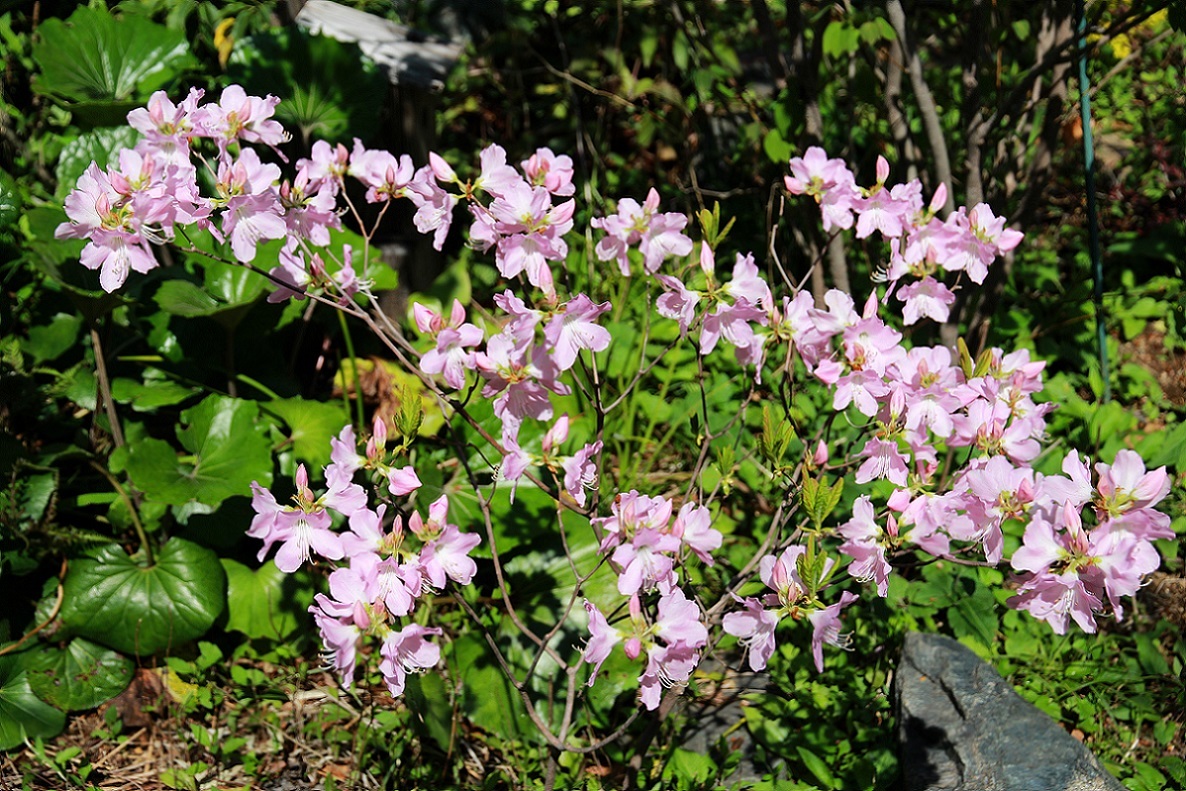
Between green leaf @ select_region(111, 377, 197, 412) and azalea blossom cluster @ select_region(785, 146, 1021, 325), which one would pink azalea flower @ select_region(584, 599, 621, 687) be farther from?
green leaf @ select_region(111, 377, 197, 412)

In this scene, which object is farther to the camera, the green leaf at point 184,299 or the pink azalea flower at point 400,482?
the green leaf at point 184,299

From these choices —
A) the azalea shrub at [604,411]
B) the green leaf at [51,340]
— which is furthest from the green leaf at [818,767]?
the green leaf at [51,340]

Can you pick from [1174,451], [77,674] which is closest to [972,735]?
[1174,451]

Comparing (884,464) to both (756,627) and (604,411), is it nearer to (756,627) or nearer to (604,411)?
(756,627)

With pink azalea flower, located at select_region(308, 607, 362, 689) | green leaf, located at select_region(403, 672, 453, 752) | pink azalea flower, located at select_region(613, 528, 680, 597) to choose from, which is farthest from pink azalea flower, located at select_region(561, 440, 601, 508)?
green leaf, located at select_region(403, 672, 453, 752)

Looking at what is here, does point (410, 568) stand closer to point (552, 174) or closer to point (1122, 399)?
point (552, 174)

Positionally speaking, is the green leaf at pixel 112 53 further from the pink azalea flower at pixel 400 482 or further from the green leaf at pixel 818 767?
the green leaf at pixel 818 767

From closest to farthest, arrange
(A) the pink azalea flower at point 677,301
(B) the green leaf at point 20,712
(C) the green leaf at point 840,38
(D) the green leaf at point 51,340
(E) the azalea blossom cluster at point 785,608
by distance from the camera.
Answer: (E) the azalea blossom cluster at point 785,608, (A) the pink azalea flower at point 677,301, (B) the green leaf at point 20,712, (C) the green leaf at point 840,38, (D) the green leaf at point 51,340
